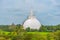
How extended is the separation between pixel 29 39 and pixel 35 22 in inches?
959

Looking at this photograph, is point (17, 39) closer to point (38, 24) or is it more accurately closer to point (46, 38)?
point (46, 38)

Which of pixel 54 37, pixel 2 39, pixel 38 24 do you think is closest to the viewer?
pixel 2 39

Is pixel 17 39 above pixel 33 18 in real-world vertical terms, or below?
below

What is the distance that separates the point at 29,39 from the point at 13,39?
5.77 ft

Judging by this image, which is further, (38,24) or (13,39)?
(38,24)

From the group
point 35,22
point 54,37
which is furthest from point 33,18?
point 54,37

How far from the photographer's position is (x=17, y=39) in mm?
A: 27000

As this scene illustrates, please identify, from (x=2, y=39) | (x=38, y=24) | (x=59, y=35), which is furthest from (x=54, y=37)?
(x=38, y=24)

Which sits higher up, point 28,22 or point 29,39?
point 28,22

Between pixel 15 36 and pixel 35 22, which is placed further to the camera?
pixel 35 22

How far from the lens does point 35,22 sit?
5091 cm

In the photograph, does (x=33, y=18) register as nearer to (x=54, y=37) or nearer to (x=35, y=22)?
(x=35, y=22)

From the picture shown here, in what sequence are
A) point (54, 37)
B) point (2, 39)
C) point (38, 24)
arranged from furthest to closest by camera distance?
point (38, 24) < point (54, 37) < point (2, 39)

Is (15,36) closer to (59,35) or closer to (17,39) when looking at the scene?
(17,39)
